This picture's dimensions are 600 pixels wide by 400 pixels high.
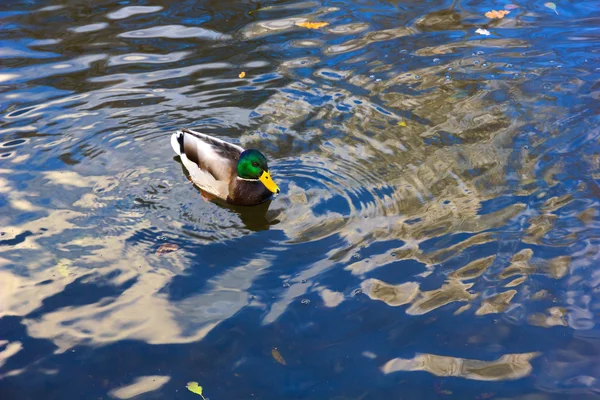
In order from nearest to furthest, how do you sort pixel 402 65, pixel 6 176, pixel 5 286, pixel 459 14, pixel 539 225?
pixel 5 286 → pixel 539 225 → pixel 6 176 → pixel 402 65 → pixel 459 14

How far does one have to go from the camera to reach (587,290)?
15.2 feet

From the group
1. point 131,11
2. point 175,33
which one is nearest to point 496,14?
point 175,33

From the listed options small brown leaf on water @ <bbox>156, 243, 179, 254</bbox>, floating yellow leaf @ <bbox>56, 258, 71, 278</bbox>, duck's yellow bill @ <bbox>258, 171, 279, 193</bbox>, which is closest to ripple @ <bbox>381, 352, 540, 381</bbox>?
small brown leaf on water @ <bbox>156, 243, 179, 254</bbox>

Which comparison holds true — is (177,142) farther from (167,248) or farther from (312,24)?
(312,24)

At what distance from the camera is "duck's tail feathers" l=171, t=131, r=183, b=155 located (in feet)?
20.9

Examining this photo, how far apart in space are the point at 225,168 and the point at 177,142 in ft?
2.05

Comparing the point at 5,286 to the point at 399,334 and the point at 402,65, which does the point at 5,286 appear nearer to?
the point at 399,334

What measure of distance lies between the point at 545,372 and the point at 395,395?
0.91 m

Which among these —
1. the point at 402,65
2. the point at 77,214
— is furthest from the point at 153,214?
the point at 402,65

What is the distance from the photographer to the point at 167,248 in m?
5.09

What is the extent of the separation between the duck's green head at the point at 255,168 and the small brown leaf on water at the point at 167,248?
0.97m

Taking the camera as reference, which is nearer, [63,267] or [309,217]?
[63,267]

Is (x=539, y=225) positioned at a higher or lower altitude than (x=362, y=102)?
lower

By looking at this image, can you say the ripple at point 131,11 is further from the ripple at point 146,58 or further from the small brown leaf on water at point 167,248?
the small brown leaf on water at point 167,248
